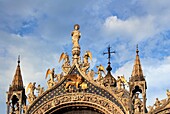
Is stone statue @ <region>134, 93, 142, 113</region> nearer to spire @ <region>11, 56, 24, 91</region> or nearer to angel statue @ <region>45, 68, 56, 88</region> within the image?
angel statue @ <region>45, 68, 56, 88</region>

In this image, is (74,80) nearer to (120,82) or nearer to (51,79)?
(51,79)

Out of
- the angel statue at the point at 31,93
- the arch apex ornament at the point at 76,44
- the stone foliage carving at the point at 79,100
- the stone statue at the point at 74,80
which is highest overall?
the arch apex ornament at the point at 76,44

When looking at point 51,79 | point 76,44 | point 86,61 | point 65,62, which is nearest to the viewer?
point 51,79

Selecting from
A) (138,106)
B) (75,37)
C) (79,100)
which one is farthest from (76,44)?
(138,106)

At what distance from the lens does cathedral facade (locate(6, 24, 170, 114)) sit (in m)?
23.2

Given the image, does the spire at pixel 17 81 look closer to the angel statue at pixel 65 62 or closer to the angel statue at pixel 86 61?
the angel statue at pixel 65 62

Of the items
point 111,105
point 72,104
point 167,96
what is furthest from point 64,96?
point 167,96

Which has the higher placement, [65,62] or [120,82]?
[65,62]

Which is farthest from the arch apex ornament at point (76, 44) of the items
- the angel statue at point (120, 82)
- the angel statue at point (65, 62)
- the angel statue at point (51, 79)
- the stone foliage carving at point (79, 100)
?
the angel statue at point (120, 82)

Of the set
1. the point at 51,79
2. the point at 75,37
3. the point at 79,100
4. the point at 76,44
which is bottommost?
the point at 79,100

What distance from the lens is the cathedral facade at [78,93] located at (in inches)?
Result: 912

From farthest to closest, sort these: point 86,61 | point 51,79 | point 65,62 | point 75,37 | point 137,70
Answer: point 75,37, point 65,62, point 86,61, point 51,79, point 137,70

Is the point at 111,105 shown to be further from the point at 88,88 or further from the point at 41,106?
the point at 41,106

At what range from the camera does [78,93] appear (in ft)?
77.7
